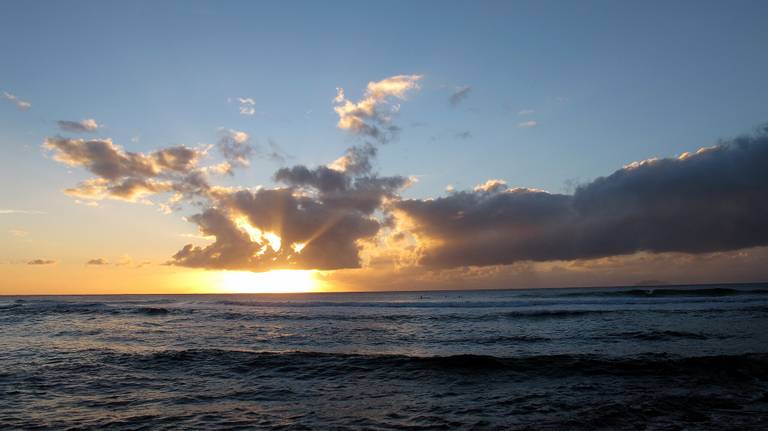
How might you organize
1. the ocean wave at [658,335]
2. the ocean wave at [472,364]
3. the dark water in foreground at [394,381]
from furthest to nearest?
the ocean wave at [658,335], the ocean wave at [472,364], the dark water in foreground at [394,381]

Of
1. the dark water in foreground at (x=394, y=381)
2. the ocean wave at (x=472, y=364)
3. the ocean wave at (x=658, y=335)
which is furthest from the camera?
the ocean wave at (x=658, y=335)

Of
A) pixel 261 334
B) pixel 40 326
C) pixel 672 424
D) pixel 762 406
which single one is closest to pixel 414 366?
pixel 672 424

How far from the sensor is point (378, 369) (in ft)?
57.8

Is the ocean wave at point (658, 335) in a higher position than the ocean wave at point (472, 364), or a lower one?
lower

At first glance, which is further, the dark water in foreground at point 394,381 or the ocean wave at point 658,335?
the ocean wave at point 658,335

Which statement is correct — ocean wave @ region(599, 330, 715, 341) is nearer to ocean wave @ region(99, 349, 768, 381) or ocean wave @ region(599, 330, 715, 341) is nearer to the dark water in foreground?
the dark water in foreground

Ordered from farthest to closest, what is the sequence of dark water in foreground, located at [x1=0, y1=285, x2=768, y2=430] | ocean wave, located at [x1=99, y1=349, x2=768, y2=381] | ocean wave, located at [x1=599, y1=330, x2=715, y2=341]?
1. ocean wave, located at [x1=599, y1=330, x2=715, y2=341]
2. ocean wave, located at [x1=99, y1=349, x2=768, y2=381]
3. dark water in foreground, located at [x1=0, y1=285, x2=768, y2=430]

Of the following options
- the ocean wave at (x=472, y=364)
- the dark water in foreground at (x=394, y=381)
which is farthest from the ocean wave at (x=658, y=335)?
the ocean wave at (x=472, y=364)

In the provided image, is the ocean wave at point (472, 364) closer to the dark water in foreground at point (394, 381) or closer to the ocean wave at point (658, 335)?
the dark water in foreground at point (394, 381)

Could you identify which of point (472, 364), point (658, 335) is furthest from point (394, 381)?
point (658, 335)

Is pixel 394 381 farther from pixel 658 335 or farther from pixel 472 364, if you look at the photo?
pixel 658 335

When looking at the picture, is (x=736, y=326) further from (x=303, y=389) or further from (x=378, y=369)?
(x=303, y=389)

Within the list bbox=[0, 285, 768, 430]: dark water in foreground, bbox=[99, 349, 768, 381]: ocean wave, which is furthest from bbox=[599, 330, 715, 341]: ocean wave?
bbox=[99, 349, 768, 381]: ocean wave

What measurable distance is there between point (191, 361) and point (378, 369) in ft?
27.4
